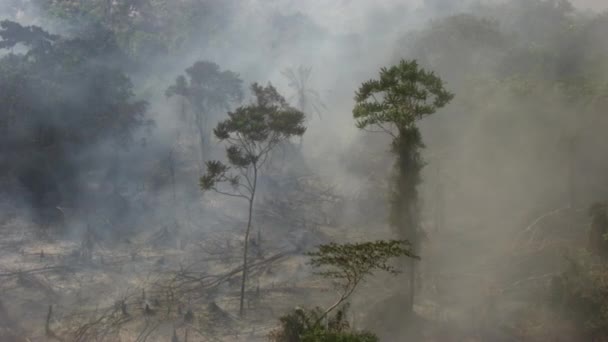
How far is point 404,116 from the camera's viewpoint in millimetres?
17609

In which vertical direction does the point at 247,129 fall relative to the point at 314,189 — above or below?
below

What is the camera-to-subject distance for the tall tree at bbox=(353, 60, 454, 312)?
695 inches

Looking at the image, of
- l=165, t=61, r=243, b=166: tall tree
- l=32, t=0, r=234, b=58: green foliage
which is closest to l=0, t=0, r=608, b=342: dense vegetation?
l=165, t=61, r=243, b=166: tall tree

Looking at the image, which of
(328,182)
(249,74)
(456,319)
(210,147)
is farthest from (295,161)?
(456,319)

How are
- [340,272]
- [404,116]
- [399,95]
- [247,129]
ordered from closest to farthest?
[340,272], [404,116], [399,95], [247,129]

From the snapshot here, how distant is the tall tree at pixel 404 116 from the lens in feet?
57.9

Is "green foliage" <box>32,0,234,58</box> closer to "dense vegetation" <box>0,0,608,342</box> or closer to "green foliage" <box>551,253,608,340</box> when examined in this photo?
"dense vegetation" <box>0,0,608,342</box>

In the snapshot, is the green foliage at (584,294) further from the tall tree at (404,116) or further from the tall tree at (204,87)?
the tall tree at (204,87)

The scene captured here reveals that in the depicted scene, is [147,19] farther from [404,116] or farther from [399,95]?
[404,116]

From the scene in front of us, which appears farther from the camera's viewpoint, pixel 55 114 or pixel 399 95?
pixel 55 114

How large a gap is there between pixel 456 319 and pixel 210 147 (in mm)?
29166

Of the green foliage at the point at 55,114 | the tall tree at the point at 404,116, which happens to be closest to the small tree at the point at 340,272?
the tall tree at the point at 404,116

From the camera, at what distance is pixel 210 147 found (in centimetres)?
4306


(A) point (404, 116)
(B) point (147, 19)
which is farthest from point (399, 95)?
(B) point (147, 19)
